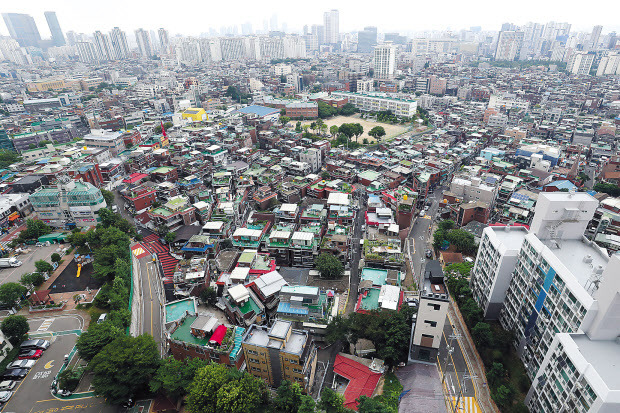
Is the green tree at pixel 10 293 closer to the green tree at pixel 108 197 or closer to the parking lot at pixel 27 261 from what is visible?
the parking lot at pixel 27 261

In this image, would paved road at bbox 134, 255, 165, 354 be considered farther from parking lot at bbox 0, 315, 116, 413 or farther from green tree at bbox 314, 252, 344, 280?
green tree at bbox 314, 252, 344, 280

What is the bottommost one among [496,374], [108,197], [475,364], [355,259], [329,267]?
[355,259]

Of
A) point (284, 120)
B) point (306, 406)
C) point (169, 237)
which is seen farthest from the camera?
point (284, 120)

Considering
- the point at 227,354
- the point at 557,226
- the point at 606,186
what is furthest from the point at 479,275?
the point at 606,186

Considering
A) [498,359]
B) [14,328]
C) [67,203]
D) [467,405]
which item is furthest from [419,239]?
[67,203]

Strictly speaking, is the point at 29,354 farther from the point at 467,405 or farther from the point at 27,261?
the point at 467,405

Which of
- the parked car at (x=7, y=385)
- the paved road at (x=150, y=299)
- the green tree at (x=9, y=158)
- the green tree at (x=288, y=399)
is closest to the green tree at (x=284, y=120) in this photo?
the green tree at (x=9, y=158)

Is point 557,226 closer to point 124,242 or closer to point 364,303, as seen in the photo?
point 364,303
